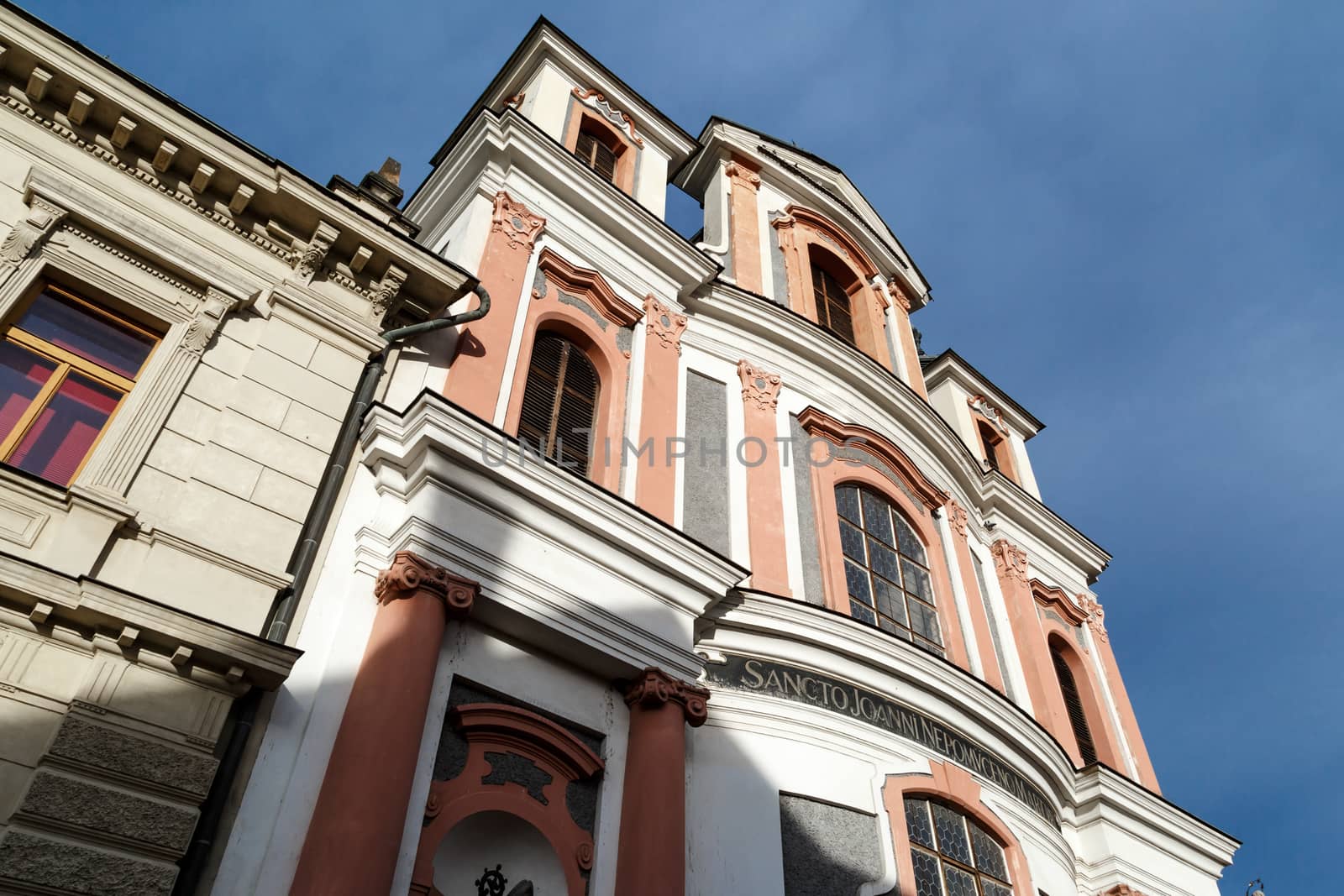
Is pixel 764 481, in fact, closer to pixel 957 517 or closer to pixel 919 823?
pixel 919 823

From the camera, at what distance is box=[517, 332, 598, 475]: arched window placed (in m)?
10.5

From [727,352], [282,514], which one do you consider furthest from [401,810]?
[727,352]

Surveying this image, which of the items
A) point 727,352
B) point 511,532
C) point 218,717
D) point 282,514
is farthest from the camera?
point 727,352

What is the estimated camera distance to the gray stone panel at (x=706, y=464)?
11328mm

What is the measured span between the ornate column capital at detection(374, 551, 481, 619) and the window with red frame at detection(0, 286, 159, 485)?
7.28 ft

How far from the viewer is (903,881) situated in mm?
9539

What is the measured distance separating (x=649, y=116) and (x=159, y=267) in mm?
9429

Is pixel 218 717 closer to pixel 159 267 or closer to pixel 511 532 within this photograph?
pixel 511 532

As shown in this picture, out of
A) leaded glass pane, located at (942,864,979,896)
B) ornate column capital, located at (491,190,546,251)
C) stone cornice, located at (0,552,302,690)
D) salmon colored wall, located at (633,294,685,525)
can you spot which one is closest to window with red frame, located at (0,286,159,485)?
stone cornice, located at (0,552,302,690)

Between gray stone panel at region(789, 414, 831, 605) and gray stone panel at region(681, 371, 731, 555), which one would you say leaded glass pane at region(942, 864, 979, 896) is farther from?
gray stone panel at region(681, 371, 731, 555)

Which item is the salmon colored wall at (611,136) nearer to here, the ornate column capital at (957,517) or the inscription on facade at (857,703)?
the ornate column capital at (957,517)

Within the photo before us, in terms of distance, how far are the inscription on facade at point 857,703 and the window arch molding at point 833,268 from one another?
6749 millimetres

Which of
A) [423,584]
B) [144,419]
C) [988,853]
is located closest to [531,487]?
[423,584]

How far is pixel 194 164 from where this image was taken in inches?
338
